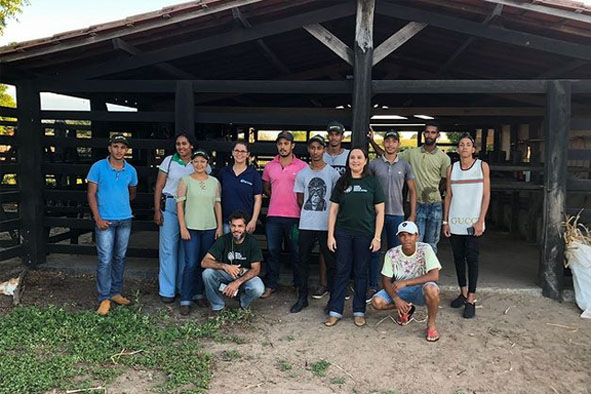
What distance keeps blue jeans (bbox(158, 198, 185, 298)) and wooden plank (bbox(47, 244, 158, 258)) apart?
0.92m

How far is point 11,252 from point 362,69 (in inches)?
180

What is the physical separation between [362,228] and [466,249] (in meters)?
1.12

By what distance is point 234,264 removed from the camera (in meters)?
4.44

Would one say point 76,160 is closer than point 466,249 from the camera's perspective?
No

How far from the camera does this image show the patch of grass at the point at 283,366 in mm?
3502

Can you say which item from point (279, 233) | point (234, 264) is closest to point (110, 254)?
point (234, 264)

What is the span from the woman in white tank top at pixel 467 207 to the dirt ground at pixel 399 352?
478 millimetres

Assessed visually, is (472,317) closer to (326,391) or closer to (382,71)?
(326,391)

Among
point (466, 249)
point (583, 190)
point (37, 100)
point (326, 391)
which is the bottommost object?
point (326, 391)

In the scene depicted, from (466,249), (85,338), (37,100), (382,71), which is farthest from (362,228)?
(382,71)

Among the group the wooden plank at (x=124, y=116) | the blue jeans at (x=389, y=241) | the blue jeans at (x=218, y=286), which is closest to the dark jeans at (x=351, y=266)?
the blue jeans at (x=389, y=241)

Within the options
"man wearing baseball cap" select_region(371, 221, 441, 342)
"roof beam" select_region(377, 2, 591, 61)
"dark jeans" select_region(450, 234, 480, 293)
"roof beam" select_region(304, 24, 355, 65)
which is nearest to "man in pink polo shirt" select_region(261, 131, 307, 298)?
"man wearing baseball cap" select_region(371, 221, 441, 342)

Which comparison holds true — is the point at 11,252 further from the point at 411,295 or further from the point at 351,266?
the point at 411,295

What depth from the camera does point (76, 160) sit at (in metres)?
7.53
